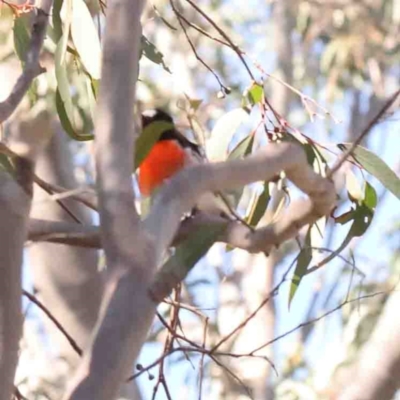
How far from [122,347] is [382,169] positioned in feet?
2.29

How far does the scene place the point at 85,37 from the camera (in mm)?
1288

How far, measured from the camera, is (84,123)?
5.38 feet

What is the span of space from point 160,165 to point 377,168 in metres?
0.93

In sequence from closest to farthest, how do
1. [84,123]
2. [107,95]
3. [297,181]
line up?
[107,95] → [297,181] → [84,123]

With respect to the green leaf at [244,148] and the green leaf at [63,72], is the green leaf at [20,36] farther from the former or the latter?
the green leaf at [244,148]

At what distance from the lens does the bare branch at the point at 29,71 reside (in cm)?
87

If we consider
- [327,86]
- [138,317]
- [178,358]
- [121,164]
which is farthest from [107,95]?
[327,86]

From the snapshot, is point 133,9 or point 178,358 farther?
point 178,358

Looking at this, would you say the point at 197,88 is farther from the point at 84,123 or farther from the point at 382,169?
the point at 382,169

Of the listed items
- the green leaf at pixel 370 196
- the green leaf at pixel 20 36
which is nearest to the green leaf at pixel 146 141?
the green leaf at pixel 20 36

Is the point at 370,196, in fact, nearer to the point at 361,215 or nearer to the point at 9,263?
the point at 361,215

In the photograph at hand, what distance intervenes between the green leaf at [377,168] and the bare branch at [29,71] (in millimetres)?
476

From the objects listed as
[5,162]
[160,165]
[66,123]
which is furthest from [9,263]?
[160,165]

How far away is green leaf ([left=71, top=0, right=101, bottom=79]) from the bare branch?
29 cm
